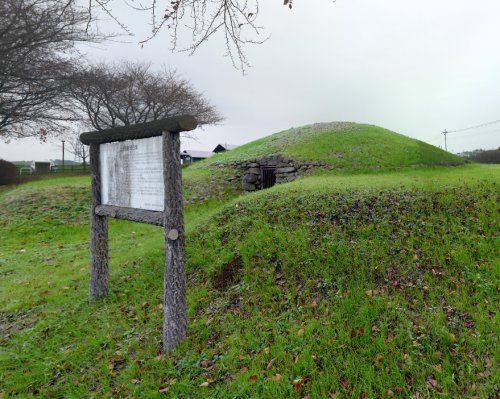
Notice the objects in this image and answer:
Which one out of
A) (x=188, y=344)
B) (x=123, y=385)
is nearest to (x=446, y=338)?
(x=188, y=344)

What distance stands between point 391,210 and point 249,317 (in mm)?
3783

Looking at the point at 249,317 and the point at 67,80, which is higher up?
the point at 67,80

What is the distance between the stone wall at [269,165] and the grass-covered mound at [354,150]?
48cm

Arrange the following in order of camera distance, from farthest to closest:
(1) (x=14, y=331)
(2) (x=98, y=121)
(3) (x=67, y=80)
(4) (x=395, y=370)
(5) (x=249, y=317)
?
1. (2) (x=98, y=121)
2. (3) (x=67, y=80)
3. (1) (x=14, y=331)
4. (5) (x=249, y=317)
5. (4) (x=395, y=370)

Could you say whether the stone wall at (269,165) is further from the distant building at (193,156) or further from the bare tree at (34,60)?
the distant building at (193,156)

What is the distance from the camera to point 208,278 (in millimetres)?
5570

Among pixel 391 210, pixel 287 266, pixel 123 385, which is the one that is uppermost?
pixel 391 210

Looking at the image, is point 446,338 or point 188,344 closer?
point 446,338

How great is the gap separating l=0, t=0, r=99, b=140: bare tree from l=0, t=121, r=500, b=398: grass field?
10.5m

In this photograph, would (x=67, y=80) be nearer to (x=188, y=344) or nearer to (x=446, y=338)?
(x=188, y=344)

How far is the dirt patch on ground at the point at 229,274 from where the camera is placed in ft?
17.3

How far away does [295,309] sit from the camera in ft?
14.0

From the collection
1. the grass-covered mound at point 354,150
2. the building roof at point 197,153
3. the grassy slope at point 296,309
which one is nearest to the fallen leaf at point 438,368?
the grassy slope at point 296,309

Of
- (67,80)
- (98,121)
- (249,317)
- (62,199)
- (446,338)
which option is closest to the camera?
(446,338)
